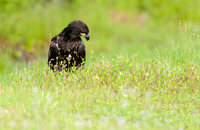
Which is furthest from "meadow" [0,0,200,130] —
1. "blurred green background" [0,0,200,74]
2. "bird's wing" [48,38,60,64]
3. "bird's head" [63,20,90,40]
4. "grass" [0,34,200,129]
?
"blurred green background" [0,0,200,74]

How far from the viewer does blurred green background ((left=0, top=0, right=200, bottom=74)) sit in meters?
15.6

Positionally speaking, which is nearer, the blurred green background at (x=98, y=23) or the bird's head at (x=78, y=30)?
the bird's head at (x=78, y=30)

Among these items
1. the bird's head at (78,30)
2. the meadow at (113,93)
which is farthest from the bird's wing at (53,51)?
the bird's head at (78,30)

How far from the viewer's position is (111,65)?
8.38 m

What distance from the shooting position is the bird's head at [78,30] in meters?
8.64

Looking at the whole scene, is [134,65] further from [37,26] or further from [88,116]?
[37,26]

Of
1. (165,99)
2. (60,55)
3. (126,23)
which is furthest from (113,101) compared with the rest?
(126,23)

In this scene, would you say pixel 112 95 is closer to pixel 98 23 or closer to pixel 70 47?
pixel 70 47

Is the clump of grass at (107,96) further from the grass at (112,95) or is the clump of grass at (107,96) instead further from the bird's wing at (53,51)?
the bird's wing at (53,51)

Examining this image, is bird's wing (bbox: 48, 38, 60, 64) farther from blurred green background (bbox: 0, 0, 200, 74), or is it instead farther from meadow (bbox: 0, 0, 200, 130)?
blurred green background (bbox: 0, 0, 200, 74)

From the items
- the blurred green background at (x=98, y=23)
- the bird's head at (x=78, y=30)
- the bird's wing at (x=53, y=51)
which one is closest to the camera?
the bird's head at (x=78, y=30)

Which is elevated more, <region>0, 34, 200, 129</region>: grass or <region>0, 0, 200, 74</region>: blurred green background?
<region>0, 0, 200, 74</region>: blurred green background

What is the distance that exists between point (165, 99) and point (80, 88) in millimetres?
1561

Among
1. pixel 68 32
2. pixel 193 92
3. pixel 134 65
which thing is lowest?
pixel 193 92
